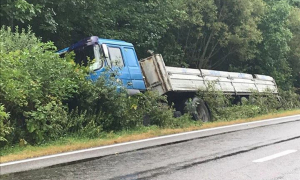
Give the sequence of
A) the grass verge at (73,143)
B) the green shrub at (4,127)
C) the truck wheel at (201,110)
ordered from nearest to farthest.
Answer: the grass verge at (73,143), the green shrub at (4,127), the truck wheel at (201,110)

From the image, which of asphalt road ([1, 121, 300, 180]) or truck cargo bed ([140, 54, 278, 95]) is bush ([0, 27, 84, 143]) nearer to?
asphalt road ([1, 121, 300, 180])

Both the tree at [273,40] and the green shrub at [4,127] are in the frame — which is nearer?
the green shrub at [4,127]

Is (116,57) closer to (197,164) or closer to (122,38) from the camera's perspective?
(122,38)

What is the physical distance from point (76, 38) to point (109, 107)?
734cm

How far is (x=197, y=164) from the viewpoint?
6.09 m

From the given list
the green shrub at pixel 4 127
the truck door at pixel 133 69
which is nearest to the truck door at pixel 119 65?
the truck door at pixel 133 69

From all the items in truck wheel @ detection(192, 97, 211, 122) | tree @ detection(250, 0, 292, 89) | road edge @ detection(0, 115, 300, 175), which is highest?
tree @ detection(250, 0, 292, 89)

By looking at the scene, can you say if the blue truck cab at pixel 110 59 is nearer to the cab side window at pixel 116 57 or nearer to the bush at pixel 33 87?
the cab side window at pixel 116 57

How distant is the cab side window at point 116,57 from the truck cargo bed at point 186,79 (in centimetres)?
181

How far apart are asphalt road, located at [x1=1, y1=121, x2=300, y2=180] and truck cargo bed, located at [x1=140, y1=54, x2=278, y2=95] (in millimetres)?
4555

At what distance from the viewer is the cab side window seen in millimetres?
10961

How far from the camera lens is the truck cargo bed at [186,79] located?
1283cm

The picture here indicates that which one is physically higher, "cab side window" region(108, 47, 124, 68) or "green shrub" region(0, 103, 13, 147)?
"cab side window" region(108, 47, 124, 68)

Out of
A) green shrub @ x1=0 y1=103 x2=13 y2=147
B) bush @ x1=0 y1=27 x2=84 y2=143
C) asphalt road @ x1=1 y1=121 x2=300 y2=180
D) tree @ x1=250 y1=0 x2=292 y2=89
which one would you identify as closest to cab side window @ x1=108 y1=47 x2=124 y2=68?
bush @ x1=0 y1=27 x2=84 y2=143
